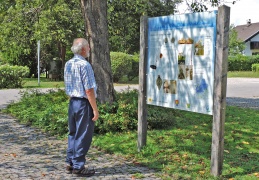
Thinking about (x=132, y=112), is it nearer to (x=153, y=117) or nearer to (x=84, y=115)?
(x=153, y=117)

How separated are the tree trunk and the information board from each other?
103 inches

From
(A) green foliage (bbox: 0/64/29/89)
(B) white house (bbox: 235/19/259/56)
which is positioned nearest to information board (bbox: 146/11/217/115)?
(A) green foliage (bbox: 0/64/29/89)

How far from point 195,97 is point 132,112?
9.56 ft

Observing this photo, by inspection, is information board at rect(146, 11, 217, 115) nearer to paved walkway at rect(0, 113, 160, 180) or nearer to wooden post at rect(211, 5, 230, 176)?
wooden post at rect(211, 5, 230, 176)

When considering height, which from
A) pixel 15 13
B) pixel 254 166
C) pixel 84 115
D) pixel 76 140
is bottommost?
pixel 254 166

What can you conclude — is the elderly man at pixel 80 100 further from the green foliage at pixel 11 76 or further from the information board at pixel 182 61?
the green foliage at pixel 11 76

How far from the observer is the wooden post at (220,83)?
16.6ft

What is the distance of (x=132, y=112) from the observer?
8352 mm

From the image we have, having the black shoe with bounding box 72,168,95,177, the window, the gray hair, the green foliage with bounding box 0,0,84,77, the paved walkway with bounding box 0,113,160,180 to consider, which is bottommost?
the paved walkway with bounding box 0,113,160,180

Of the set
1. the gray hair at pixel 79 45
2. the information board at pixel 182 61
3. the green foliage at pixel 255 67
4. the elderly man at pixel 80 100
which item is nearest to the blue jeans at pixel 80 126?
the elderly man at pixel 80 100

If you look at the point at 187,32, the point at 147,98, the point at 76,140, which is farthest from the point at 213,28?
the point at 76,140

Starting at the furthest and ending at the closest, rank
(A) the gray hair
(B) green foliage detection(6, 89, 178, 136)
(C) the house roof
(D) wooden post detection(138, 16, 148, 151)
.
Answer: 1. (C) the house roof
2. (B) green foliage detection(6, 89, 178, 136)
3. (D) wooden post detection(138, 16, 148, 151)
4. (A) the gray hair

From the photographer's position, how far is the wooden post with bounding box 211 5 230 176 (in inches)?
199

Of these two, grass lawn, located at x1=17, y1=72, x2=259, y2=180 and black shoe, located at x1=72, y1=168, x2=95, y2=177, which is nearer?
black shoe, located at x1=72, y1=168, x2=95, y2=177
